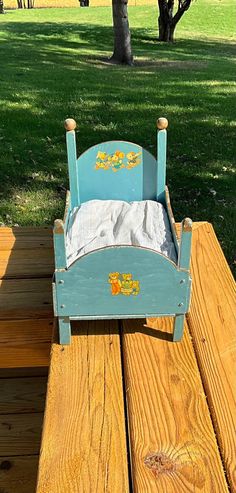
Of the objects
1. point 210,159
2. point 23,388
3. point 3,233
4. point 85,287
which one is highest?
point 85,287

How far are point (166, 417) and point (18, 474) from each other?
93 centimetres

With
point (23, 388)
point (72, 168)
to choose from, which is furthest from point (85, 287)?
point (23, 388)

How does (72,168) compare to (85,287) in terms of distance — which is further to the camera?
(72,168)

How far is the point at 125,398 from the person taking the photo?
5.23 ft

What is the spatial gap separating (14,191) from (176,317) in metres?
2.74

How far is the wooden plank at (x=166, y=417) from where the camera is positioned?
1349 mm

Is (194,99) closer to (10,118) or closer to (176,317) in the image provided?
(10,118)

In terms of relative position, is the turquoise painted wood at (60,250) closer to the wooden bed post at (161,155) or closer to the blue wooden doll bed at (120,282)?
the blue wooden doll bed at (120,282)

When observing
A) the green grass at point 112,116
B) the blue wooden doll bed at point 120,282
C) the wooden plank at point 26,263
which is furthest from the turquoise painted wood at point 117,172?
the green grass at point 112,116

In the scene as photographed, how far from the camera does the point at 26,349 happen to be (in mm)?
2254

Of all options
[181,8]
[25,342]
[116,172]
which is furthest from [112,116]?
[181,8]

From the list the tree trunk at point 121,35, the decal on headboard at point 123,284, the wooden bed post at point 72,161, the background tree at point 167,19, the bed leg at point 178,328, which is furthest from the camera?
the background tree at point 167,19

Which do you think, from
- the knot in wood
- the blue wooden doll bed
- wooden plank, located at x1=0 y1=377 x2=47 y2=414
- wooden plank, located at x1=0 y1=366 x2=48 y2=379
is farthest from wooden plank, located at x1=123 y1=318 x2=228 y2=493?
wooden plank, located at x1=0 y1=366 x2=48 y2=379

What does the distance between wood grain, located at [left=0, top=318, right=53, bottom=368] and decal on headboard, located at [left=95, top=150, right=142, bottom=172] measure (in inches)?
28.4
